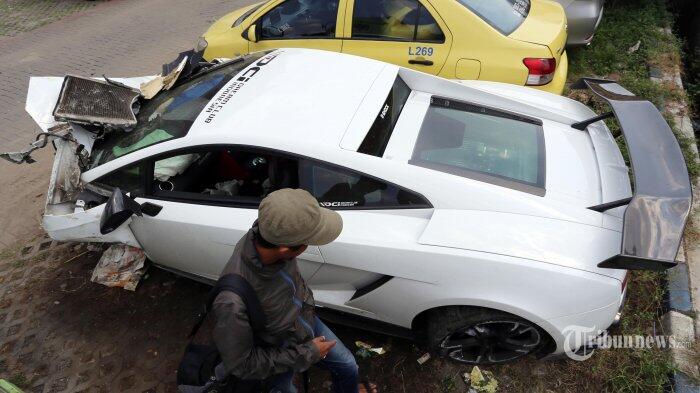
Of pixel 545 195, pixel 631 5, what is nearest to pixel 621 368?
pixel 545 195

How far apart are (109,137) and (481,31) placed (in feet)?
10.5

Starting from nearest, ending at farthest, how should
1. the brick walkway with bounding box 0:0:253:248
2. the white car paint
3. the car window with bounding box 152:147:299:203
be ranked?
the white car paint → the car window with bounding box 152:147:299:203 → the brick walkway with bounding box 0:0:253:248

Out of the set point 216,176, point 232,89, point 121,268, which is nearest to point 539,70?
point 232,89

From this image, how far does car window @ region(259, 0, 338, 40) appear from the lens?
451 centimetres

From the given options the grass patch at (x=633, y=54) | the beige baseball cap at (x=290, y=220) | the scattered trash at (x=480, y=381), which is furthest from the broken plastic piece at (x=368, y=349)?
the grass patch at (x=633, y=54)

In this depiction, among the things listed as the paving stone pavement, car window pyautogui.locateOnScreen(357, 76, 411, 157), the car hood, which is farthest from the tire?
the paving stone pavement

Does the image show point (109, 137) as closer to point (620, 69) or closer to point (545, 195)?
point (545, 195)

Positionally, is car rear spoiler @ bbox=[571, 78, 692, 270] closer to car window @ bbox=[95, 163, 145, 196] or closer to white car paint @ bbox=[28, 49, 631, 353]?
white car paint @ bbox=[28, 49, 631, 353]

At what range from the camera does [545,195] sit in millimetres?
2578

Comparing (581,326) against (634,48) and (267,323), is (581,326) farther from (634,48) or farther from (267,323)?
(634,48)

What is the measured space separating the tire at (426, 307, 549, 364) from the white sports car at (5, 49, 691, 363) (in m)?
0.01

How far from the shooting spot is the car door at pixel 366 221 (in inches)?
97.9

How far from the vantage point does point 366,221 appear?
102 inches

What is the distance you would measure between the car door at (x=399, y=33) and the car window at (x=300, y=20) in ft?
0.69
